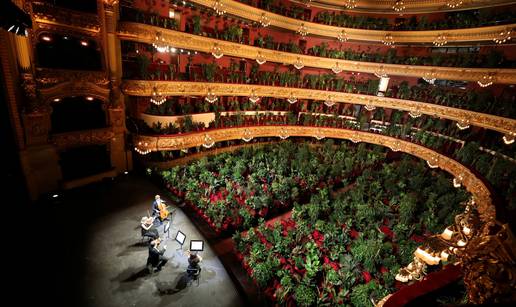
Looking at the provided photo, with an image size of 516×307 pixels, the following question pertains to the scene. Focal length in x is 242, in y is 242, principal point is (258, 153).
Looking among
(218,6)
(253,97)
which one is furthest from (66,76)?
(253,97)

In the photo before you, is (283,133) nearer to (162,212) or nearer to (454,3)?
(162,212)

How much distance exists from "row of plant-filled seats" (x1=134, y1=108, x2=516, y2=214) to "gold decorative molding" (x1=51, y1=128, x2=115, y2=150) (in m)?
1.99

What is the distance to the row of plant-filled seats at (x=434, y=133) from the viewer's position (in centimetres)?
1307

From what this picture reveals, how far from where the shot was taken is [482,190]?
12203mm

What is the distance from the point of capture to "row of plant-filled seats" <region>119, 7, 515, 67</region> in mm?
16898

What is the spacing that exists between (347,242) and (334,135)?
14.3 metres

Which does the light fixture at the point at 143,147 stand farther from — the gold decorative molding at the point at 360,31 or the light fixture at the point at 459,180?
the light fixture at the point at 459,180

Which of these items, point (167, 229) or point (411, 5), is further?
point (411, 5)

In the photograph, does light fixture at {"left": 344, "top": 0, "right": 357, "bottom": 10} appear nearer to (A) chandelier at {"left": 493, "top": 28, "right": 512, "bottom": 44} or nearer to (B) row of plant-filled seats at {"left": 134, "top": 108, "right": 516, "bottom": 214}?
(B) row of plant-filled seats at {"left": 134, "top": 108, "right": 516, "bottom": 214}

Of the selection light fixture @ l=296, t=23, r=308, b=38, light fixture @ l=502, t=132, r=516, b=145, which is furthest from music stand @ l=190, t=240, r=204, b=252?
light fixture @ l=296, t=23, r=308, b=38

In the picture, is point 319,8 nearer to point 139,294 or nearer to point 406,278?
point 406,278

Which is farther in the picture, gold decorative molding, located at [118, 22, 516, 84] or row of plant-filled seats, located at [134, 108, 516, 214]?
gold decorative molding, located at [118, 22, 516, 84]

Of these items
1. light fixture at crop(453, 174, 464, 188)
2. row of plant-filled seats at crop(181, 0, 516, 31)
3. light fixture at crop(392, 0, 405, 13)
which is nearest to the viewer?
light fixture at crop(453, 174, 464, 188)

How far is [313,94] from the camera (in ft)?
78.1
